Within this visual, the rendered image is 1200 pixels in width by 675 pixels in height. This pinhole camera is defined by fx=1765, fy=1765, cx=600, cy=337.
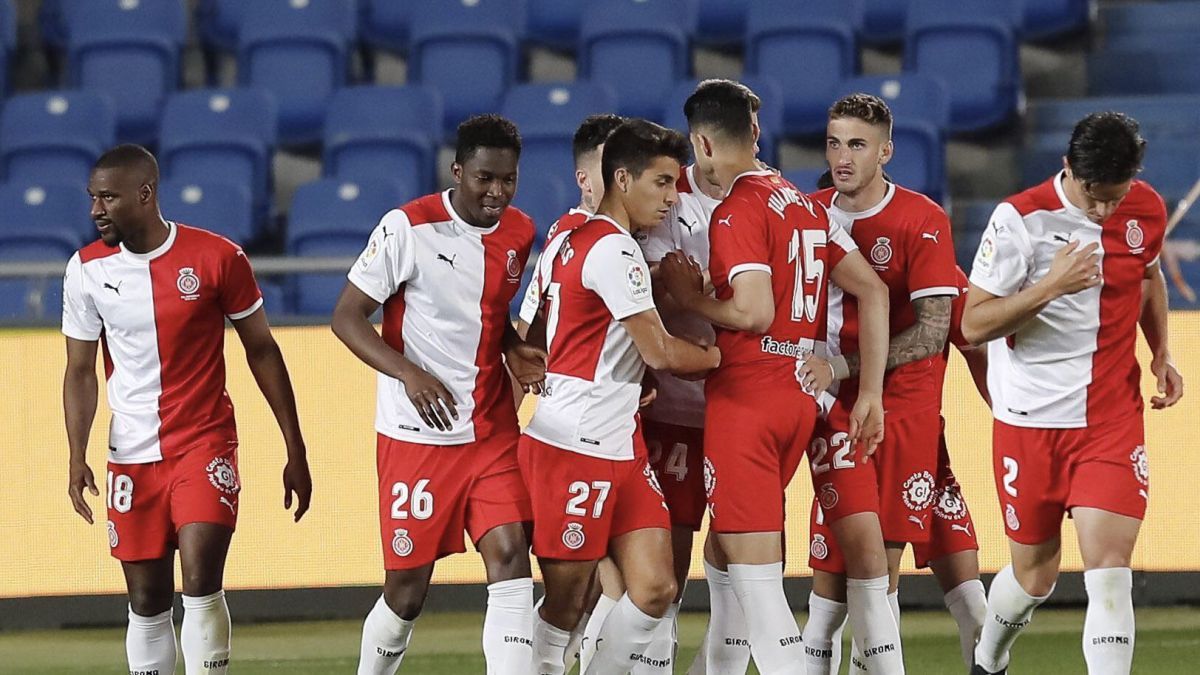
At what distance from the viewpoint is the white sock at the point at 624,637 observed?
19.4 feet

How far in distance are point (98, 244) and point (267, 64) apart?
23.4ft

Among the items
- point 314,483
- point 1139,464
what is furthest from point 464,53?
point 1139,464

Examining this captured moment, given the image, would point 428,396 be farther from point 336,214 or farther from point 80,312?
point 336,214

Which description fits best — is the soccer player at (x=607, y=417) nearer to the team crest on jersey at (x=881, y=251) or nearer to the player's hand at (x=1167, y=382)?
the team crest on jersey at (x=881, y=251)

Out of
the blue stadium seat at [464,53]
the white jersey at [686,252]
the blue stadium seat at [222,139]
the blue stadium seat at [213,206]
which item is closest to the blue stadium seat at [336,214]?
the blue stadium seat at [213,206]

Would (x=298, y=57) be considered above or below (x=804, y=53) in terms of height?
below

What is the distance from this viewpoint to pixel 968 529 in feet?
22.9

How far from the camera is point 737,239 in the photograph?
578cm

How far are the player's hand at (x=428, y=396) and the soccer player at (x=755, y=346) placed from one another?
2.79ft

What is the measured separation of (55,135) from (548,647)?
7878 millimetres

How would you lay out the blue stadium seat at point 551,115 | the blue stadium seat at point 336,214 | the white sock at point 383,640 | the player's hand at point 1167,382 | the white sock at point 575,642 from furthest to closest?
the blue stadium seat at point 551,115 → the blue stadium seat at point 336,214 → the white sock at point 575,642 → the player's hand at point 1167,382 → the white sock at point 383,640

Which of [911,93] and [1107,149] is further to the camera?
[911,93]

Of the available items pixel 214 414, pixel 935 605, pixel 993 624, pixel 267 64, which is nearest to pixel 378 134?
pixel 267 64

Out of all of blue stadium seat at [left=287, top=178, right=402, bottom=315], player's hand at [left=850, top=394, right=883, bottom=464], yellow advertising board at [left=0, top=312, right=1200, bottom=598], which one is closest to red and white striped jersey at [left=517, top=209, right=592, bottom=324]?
player's hand at [left=850, top=394, right=883, bottom=464]
